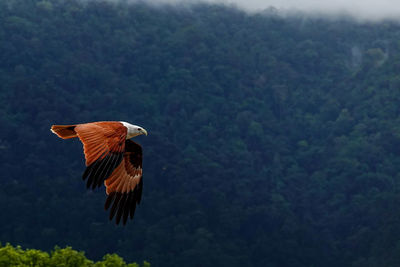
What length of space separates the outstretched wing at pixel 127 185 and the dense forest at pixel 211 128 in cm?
8453

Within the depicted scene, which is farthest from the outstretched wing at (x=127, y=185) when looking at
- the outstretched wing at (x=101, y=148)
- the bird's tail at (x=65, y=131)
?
the outstretched wing at (x=101, y=148)

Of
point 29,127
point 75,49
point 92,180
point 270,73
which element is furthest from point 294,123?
→ point 92,180

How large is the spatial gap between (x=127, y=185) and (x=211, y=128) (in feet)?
417

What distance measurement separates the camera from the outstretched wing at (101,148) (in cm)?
1451

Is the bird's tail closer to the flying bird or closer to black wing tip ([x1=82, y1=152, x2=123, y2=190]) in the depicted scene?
the flying bird

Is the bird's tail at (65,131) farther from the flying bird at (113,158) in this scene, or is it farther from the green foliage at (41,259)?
the green foliage at (41,259)

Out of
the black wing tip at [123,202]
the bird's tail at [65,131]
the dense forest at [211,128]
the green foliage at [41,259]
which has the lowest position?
the dense forest at [211,128]

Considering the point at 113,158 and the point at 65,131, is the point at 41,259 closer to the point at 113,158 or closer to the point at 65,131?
the point at 65,131

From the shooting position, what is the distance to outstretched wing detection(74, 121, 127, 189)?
47.6 feet

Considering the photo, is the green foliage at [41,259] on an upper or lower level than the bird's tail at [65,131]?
lower

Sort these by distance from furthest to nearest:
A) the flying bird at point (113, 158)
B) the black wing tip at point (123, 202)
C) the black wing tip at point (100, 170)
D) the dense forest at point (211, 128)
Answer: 1. the dense forest at point (211, 128)
2. the black wing tip at point (123, 202)
3. the flying bird at point (113, 158)
4. the black wing tip at point (100, 170)

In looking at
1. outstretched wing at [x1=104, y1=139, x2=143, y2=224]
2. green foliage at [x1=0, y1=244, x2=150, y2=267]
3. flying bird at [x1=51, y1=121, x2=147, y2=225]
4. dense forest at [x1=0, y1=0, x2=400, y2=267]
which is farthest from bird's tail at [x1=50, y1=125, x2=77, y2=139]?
dense forest at [x1=0, y1=0, x2=400, y2=267]

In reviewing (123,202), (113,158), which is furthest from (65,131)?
(123,202)

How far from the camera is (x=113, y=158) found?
15062mm
